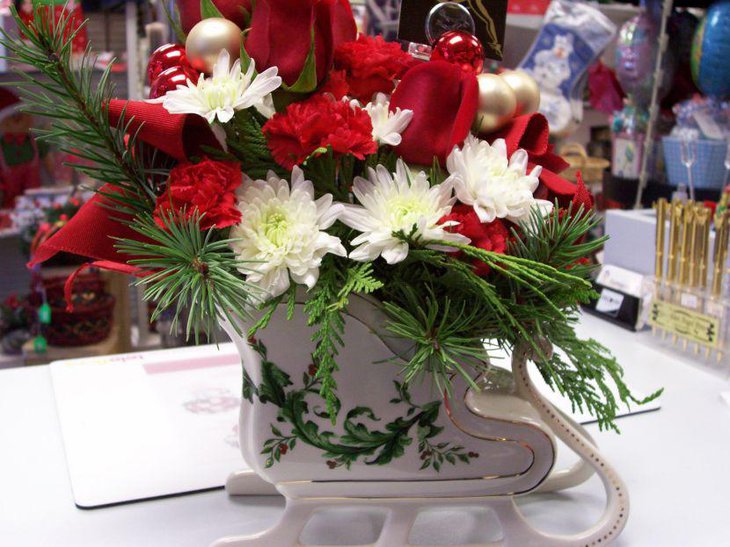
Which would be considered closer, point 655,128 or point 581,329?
point 581,329

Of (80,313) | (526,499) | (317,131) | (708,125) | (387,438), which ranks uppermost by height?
(317,131)

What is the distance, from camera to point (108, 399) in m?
0.93

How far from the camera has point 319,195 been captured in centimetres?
53

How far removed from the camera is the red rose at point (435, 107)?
536 millimetres

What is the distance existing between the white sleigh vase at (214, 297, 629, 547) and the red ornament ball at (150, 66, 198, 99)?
17 centimetres

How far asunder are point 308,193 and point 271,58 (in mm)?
100

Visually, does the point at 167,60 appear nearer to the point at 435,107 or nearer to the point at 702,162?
the point at 435,107

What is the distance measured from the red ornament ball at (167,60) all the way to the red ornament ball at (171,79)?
1 centimetres

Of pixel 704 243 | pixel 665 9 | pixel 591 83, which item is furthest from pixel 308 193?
pixel 591 83

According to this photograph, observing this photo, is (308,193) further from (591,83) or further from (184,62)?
(591,83)

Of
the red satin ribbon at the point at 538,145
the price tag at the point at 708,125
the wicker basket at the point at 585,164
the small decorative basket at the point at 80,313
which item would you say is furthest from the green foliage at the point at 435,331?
the small decorative basket at the point at 80,313

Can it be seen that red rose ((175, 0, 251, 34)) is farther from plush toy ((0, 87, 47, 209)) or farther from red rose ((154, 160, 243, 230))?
plush toy ((0, 87, 47, 209))

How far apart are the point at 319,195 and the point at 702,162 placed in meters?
1.14

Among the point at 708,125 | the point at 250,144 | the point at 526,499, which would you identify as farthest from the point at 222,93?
the point at 708,125
